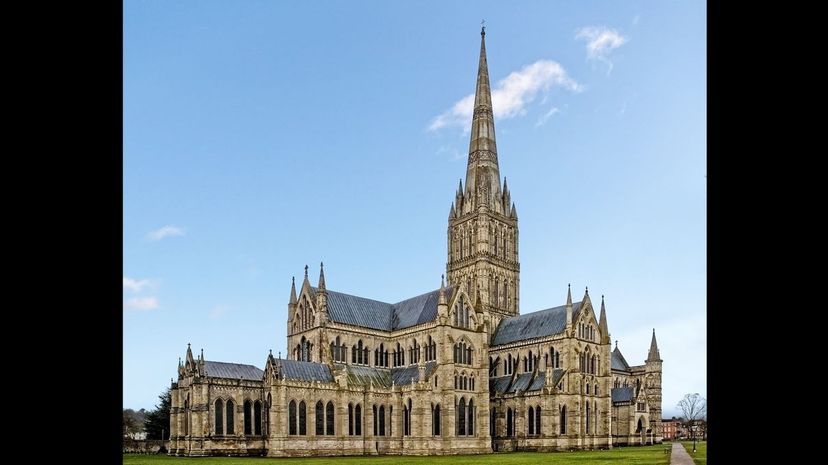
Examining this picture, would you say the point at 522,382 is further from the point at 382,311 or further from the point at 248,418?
the point at 248,418

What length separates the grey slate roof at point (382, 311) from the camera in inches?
2766

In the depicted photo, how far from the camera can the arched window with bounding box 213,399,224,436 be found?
184 ft

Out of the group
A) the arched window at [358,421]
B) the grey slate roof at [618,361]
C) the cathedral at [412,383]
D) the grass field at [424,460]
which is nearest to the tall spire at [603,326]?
the cathedral at [412,383]

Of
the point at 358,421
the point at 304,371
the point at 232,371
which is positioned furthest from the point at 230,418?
the point at 358,421

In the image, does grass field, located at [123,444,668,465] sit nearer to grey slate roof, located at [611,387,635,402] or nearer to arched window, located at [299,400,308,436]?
arched window, located at [299,400,308,436]

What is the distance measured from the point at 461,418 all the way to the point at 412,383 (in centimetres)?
637

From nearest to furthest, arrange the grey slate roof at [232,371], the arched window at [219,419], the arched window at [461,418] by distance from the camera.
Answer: the arched window at [219,419] → the grey slate roof at [232,371] → the arched window at [461,418]

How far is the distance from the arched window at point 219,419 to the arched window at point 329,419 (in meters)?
9.18

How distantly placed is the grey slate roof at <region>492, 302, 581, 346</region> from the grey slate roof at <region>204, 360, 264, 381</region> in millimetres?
30981

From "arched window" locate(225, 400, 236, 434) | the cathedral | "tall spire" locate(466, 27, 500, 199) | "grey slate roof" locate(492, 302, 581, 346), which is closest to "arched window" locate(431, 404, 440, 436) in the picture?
the cathedral

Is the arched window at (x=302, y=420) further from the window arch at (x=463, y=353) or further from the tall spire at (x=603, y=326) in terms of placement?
the tall spire at (x=603, y=326)

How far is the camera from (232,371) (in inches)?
2335

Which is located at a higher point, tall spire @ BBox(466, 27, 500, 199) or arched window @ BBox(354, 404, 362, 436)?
tall spire @ BBox(466, 27, 500, 199)
